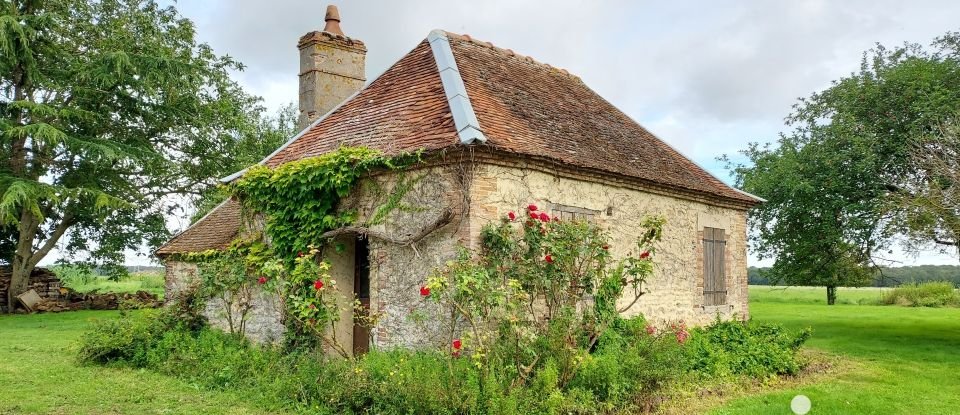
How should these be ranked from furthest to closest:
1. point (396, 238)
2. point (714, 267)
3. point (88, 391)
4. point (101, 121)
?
point (101, 121), point (714, 267), point (396, 238), point (88, 391)

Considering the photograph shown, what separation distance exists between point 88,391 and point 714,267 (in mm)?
10123

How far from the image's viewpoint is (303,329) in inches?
381

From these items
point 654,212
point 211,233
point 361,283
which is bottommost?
point 361,283

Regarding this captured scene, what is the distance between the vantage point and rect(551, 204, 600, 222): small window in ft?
30.0

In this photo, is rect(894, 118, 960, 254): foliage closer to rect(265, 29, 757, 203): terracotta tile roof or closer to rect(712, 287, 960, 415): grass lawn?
rect(712, 287, 960, 415): grass lawn

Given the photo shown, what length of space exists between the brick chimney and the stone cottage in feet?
0.08

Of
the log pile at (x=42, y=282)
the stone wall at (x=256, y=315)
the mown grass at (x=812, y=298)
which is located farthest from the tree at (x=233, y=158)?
the mown grass at (x=812, y=298)

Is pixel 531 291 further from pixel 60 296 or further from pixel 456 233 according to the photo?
pixel 60 296

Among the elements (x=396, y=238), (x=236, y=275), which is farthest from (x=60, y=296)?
(x=396, y=238)

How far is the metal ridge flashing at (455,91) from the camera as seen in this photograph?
8.07 metres

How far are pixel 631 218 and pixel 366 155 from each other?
4222mm

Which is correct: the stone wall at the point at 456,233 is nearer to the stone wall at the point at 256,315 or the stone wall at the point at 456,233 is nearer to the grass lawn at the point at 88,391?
the stone wall at the point at 256,315

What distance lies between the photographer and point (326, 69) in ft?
43.6

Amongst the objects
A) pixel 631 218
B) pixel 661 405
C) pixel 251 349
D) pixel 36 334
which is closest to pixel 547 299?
pixel 661 405
